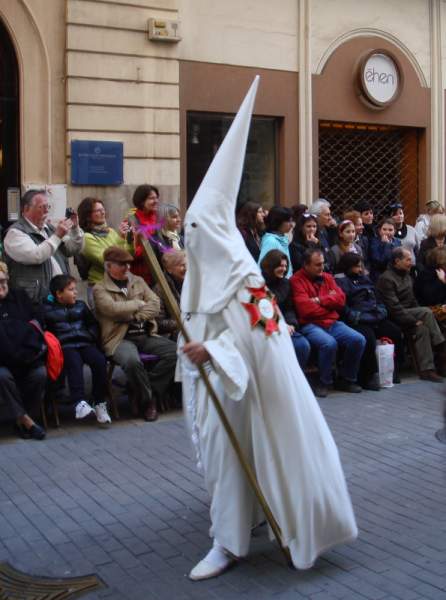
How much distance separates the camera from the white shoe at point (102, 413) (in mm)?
7824

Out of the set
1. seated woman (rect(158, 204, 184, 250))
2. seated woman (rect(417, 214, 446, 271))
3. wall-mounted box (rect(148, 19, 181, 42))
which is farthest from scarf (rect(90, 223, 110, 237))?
seated woman (rect(417, 214, 446, 271))

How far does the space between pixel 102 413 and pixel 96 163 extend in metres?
4.31

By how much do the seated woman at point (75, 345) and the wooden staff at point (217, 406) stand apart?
3.36 meters

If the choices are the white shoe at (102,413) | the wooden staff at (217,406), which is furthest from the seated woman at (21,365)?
the wooden staff at (217,406)

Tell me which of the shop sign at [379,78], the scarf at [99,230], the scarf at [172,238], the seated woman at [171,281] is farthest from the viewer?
the shop sign at [379,78]

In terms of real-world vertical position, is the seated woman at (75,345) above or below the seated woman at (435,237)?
below

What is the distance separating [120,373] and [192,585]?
14.5 feet

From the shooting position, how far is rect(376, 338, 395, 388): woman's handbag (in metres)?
9.55

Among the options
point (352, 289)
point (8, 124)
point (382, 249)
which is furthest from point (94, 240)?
point (382, 249)

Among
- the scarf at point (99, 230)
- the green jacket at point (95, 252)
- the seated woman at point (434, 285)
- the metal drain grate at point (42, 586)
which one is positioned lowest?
the metal drain grate at point (42, 586)

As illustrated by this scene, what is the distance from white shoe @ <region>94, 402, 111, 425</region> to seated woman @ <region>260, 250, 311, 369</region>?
2.08m

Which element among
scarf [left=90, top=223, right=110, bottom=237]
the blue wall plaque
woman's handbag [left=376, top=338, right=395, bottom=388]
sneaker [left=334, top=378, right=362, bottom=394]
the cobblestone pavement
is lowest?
the cobblestone pavement

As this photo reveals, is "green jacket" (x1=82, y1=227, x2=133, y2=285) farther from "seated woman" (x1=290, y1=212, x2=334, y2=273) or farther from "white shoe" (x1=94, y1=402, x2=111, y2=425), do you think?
"seated woman" (x1=290, y1=212, x2=334, y2=273)

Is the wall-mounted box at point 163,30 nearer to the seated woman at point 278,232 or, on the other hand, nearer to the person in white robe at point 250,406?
the seated woman at point 278,232
